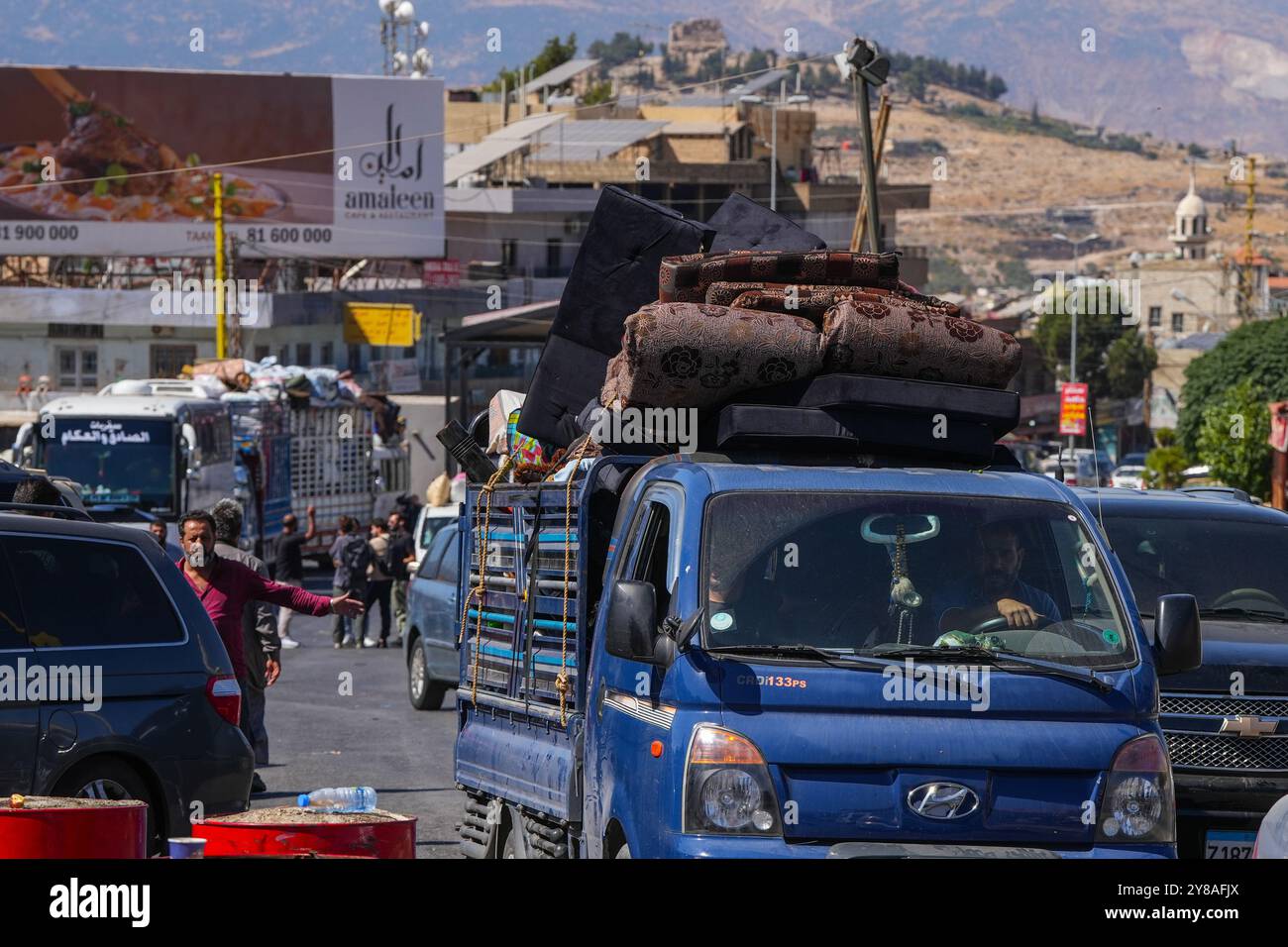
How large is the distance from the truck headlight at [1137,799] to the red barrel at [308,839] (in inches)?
90.5

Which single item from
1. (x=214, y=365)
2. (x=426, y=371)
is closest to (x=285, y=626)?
(x=214, y=365)

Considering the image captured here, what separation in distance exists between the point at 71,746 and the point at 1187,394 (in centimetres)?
7577

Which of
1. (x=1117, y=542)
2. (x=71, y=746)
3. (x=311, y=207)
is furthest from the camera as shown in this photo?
(x=311, y=207)

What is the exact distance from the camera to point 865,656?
684 centimetres

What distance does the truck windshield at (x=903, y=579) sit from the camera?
6.99 metres

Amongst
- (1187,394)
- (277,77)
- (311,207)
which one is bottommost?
(1187,394)

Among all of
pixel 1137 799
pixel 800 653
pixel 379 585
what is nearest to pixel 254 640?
pixel 800 653

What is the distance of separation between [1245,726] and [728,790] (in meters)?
3.80

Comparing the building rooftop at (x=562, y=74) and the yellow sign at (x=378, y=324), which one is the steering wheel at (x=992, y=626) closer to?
the yellow sign at (x=378, y=324)

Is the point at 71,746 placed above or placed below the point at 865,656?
below

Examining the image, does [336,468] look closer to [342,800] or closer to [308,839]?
[342,800]

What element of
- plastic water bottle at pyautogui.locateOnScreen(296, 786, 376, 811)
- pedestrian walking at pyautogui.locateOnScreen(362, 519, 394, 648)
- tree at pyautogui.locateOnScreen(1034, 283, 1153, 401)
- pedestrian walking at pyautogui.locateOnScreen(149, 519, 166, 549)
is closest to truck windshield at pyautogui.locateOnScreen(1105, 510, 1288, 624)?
plastic water bottle at pyautogui.locateOnScreen(296, 786, 376, 811)
